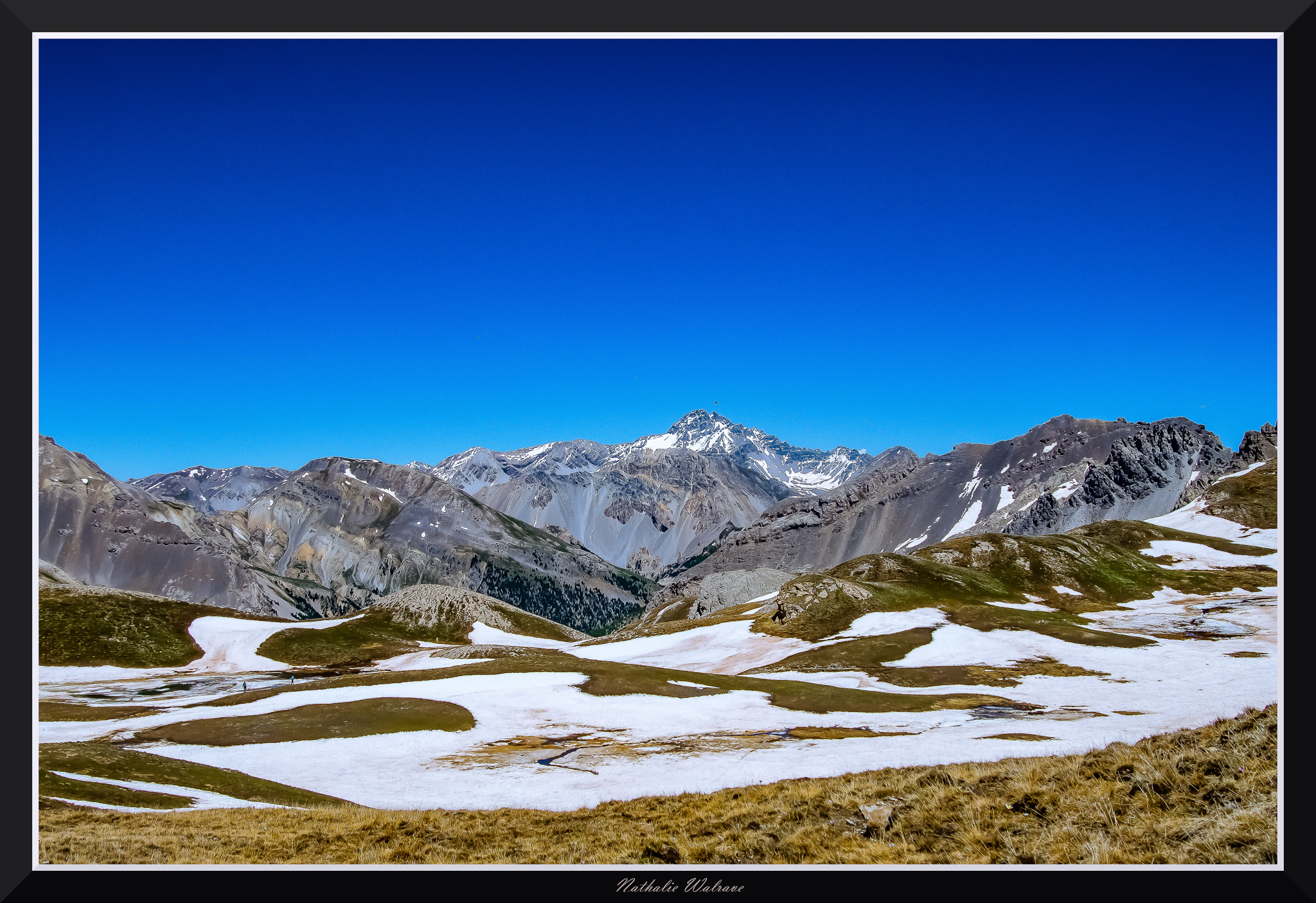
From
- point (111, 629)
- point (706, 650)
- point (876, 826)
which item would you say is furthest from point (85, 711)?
point (876, 826)

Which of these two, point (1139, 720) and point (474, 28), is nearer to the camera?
point (474, 28)

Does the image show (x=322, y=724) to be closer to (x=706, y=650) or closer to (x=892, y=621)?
(x=706, y=650)

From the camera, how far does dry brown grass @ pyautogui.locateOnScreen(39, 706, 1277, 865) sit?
50.9 ft

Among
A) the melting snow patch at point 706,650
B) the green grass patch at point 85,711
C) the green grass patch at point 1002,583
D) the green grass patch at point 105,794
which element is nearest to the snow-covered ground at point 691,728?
the green grass patch at point 105,794

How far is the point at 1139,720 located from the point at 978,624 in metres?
53.7

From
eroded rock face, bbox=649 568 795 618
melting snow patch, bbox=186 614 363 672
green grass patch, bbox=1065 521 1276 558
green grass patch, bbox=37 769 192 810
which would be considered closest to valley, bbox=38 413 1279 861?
green grass patch, bbox=37 769 192 810

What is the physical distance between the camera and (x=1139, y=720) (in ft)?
139

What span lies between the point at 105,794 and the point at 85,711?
1803 inches

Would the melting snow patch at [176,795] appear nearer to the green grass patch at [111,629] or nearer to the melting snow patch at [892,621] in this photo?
the melting snow patch at [892,621]

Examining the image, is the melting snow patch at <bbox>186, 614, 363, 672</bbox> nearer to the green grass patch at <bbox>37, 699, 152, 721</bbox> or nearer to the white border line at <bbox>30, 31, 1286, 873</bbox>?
the green grass patch at <bbox>37, 699, 152, 721</bbox>

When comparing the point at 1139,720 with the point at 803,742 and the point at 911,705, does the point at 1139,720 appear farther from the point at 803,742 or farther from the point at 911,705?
the point at 803,742

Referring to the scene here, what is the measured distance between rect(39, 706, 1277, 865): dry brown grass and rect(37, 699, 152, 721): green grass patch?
46165 mm

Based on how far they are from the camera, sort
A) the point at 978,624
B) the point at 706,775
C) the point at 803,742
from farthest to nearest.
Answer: the point at 978,624
the point at 803,742
the point at 706,775
